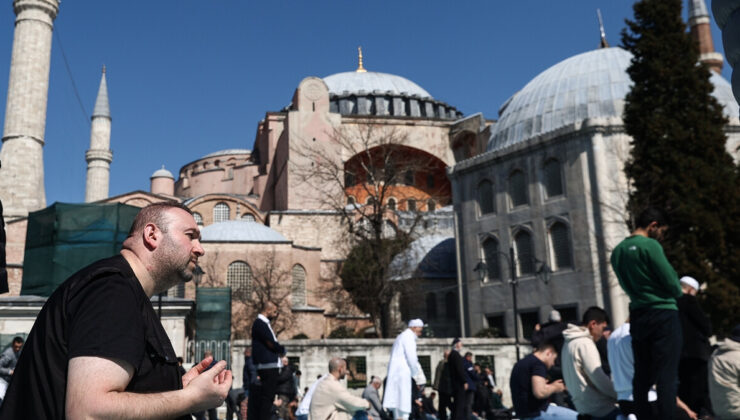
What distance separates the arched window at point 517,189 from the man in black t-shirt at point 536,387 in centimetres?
2450

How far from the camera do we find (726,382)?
16.2 ft

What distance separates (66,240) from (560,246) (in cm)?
1938

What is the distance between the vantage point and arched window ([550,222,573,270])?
27.9m

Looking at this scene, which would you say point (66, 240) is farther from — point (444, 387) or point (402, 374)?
point (402, 374)

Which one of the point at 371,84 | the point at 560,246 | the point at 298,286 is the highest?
the point at 371,84

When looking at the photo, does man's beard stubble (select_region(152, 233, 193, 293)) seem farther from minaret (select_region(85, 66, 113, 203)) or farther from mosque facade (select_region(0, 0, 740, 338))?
minaret (select_region(85, 66, 113, 203))

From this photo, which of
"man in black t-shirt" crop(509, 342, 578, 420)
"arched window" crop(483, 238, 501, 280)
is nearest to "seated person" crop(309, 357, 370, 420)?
"man in black t-shirt" crop(509, 342, 578, 420)

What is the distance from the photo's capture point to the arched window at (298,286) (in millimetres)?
34281

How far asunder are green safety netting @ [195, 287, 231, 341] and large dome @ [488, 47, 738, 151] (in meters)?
15.9

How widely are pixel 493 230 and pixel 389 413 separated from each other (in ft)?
71.8

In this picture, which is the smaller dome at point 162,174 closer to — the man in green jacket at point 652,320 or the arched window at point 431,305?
the arched window at point 431,305

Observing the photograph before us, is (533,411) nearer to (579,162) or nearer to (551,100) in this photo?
(579,162)

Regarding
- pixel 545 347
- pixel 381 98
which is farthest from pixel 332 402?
pixel 381 98

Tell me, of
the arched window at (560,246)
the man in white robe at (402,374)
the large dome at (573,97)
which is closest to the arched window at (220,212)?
the large dome at (573,97)
